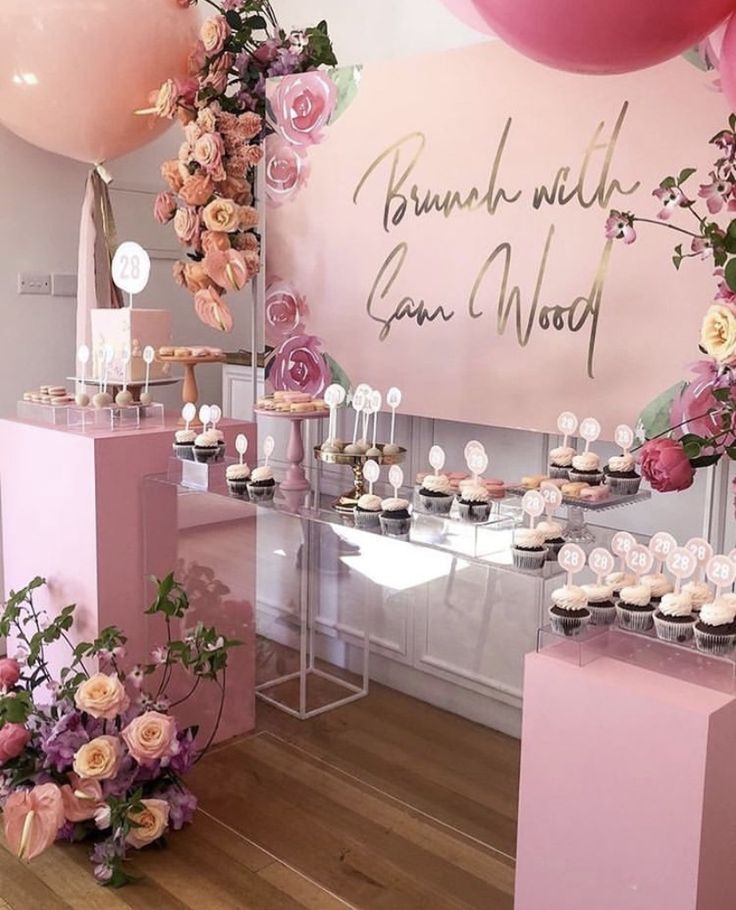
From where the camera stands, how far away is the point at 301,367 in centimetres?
291

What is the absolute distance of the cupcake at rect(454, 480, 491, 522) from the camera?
6.77 ft

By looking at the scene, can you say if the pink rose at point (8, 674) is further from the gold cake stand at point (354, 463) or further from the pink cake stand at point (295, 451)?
the gold cake stand at point (354, 463)

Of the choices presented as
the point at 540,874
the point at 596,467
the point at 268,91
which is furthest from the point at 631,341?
the point at 268,91

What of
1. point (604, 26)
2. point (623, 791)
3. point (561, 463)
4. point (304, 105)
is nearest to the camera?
point (604, 26)

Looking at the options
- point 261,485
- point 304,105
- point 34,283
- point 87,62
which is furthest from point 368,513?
point 34,283

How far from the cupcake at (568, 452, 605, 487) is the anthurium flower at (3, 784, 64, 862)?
135 centimetres

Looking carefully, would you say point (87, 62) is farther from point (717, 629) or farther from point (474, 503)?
point (717, 629)

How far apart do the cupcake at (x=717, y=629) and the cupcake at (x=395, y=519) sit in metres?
0.66

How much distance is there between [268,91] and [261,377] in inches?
35.9

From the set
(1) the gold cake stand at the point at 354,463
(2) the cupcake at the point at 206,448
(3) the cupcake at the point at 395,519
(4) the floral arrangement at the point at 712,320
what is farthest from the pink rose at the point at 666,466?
(2) the cupcake at the point at 206,448

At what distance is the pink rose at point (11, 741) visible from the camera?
2.37 meters

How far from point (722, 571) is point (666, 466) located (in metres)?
0.19

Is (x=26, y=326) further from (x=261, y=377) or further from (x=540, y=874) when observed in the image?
(x=540, y=874)

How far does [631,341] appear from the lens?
2240 millimetres
